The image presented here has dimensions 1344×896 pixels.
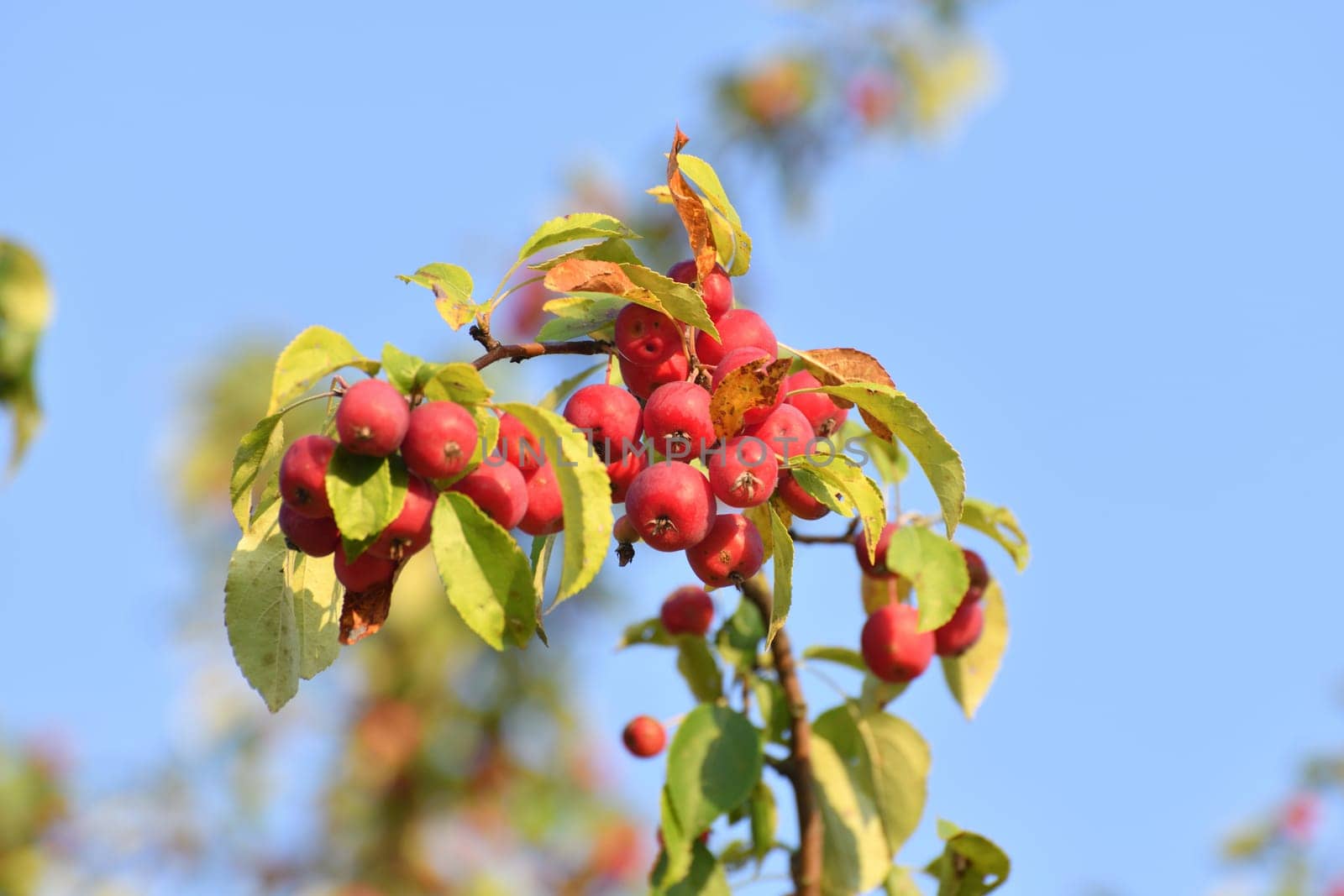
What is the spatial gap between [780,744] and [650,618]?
0.35m

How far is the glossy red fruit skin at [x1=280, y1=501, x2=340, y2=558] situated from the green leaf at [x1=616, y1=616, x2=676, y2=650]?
96 cm

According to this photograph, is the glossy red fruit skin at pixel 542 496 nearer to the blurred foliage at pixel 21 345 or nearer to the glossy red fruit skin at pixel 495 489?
the glossy red fruit skin at pixel 495 489

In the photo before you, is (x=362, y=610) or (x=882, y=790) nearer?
(x=362, y=610)

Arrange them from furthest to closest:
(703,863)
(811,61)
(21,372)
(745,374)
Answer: (811,61)
(703,863)
(21,372)
(745,374)

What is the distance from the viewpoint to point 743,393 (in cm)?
140

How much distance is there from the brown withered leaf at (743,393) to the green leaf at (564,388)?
539 mm

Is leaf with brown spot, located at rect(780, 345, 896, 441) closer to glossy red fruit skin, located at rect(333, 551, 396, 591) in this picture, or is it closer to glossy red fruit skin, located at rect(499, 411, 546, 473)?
glossy red fruit skin, located at rect(499, 411, 546, 473)

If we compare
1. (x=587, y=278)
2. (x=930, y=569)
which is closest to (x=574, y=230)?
(x=587, y=278)

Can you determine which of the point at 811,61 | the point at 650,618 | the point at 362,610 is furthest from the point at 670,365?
A: the point at 811,61

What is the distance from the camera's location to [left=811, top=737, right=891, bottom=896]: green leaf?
6.77 ft

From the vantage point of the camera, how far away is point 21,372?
1835mm

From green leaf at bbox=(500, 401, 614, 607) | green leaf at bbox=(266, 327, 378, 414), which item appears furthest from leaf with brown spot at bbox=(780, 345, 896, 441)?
green leaf at bbox=(266, 327, 378, 414)

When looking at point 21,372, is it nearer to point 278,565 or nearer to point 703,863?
point 278,565

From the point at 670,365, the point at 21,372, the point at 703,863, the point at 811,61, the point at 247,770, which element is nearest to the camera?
the point at 670,365
